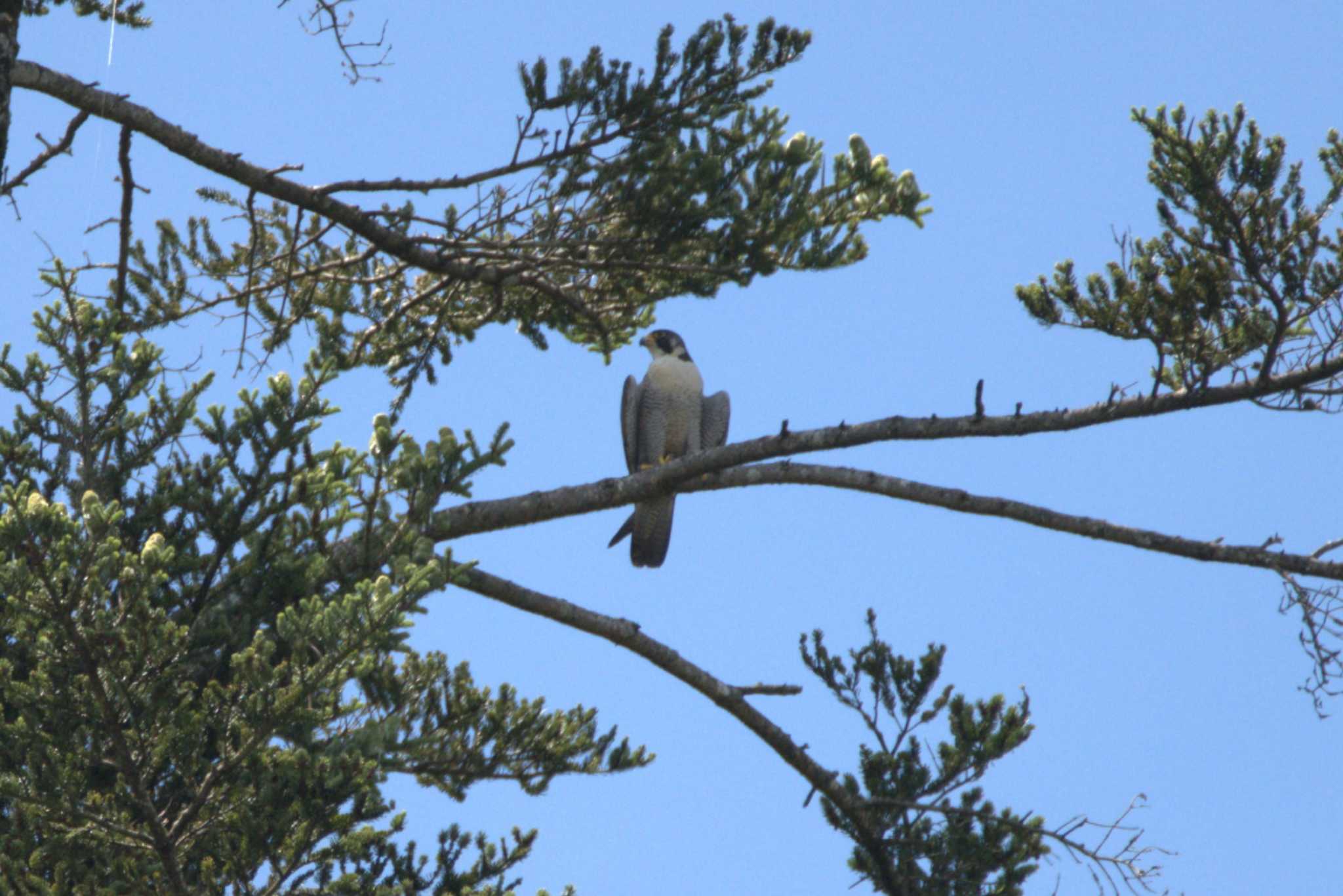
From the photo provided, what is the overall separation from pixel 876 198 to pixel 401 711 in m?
3.11

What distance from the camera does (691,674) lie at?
20.3 feet

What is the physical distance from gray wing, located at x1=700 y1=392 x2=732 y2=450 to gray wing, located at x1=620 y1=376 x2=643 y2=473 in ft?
1.69

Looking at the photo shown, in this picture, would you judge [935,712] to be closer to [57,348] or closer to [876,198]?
[876,198]

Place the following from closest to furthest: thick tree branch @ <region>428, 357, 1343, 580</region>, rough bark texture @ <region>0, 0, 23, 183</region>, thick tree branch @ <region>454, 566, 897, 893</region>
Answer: rough bark texture @ <region>0, 0, 23, 183</region> → thick tree branch @ <region>428, 357, 1343, 580</region> → thick tree branch @ <region>454, 566, 897, 893</region>

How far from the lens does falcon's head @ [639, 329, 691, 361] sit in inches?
434

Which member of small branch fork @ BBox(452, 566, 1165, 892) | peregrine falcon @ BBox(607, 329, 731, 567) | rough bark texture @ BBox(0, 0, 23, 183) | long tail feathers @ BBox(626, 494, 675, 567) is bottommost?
small branch fork @ BBox(452, 566, 1165, 892)

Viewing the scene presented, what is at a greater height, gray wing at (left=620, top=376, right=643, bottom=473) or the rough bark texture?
gray wing at (left=620, top=376, right=643, bottom=473)

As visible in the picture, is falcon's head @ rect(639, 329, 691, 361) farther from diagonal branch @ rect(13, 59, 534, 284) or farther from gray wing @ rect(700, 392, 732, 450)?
diagonal branch @ rect(13, 59, 534, 284)

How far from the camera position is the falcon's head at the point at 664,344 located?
434 inches

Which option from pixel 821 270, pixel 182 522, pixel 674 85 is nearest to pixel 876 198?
pixel 821 270

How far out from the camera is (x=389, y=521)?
495 cm

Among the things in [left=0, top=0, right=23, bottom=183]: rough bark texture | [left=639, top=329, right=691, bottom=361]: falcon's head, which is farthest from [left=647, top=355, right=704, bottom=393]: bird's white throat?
[left=0, top=0, right=23, bottom=183]: rough bark texture

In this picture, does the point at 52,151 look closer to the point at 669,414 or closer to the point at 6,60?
the point at 6,60

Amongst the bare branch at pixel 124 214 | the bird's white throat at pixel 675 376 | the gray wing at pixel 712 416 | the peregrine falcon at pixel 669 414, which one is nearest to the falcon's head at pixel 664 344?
the peregrine falcon at pixel 669 414
